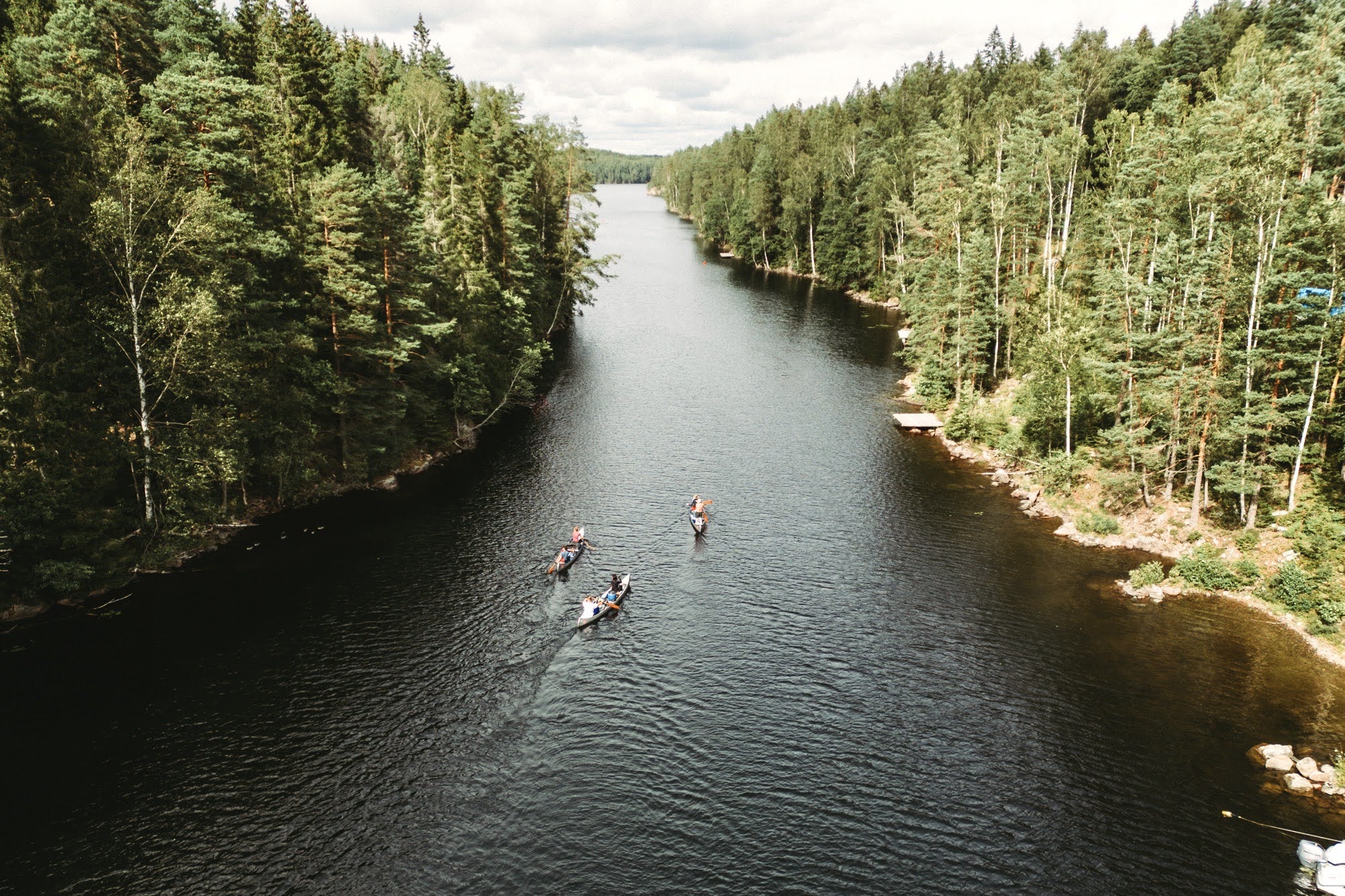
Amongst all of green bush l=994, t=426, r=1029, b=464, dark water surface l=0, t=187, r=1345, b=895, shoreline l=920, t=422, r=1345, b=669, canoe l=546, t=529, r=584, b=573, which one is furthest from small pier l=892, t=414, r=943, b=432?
canoe l=546, t=529, r=584, b=573

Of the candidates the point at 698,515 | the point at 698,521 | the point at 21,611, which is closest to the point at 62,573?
the point at 21,611

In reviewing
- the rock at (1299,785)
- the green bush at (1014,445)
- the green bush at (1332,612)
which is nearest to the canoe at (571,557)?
→ the rock at (1299,785)

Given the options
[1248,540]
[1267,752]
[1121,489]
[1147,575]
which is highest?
[1121,489]

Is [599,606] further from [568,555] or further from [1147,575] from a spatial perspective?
[1147,575]

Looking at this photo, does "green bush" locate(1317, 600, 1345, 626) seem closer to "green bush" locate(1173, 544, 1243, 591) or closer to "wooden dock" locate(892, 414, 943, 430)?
"green bush" locate(1173, 544, 1243, 591)

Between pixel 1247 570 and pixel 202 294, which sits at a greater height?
pixel 202 294

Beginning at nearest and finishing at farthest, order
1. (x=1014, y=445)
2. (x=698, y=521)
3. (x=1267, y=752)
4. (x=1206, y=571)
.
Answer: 1. (x=1267, y=752)
2. (x=1206, y=571)
3. (x=698, y=521)
4. (x=1014, y=445)

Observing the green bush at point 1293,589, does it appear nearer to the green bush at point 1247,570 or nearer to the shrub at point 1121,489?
the green bush at point 1247,570
